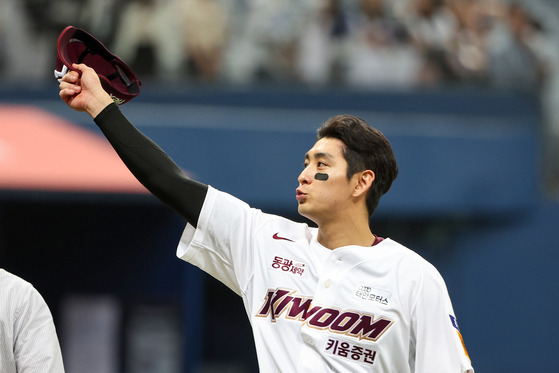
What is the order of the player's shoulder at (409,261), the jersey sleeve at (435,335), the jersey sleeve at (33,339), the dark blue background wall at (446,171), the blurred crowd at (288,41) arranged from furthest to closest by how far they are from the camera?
the blurred crowd at (288,41) → the dark blue background wall at (446,171) → the jersey sleeve at (33,339) → the player's shoulder at (409,261) → the jersey sleeve at (435,335)

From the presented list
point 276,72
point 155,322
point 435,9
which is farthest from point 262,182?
point 435,9

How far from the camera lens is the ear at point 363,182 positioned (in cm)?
313

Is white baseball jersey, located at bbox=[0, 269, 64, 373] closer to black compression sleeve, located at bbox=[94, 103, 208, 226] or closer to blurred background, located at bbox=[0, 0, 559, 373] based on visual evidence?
black compression sleeve, located at bbox=[94, 103, 208, 226]

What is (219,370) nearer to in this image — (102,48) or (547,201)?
(547,201)

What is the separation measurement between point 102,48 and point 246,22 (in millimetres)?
5833

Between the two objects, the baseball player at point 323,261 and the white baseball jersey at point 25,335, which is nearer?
the baseball player at point 323,261

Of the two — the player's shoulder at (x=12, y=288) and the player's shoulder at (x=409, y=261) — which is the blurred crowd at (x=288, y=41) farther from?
the player's shoulder at (x=409, y=261)

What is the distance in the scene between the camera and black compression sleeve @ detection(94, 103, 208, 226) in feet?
9.82

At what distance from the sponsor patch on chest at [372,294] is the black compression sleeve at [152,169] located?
1.91 feet

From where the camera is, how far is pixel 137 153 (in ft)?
9.85

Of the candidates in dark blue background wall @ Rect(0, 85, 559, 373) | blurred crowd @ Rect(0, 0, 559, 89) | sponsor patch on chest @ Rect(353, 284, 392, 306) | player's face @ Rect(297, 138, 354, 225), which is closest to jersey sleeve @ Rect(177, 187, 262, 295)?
player's face @ Rect(297, 138, 354, 225)

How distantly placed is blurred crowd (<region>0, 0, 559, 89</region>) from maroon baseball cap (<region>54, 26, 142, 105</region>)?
5.41 m

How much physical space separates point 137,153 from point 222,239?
1.32ft

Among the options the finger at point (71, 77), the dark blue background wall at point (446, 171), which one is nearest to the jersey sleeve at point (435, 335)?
the finger at point (71, 77)
